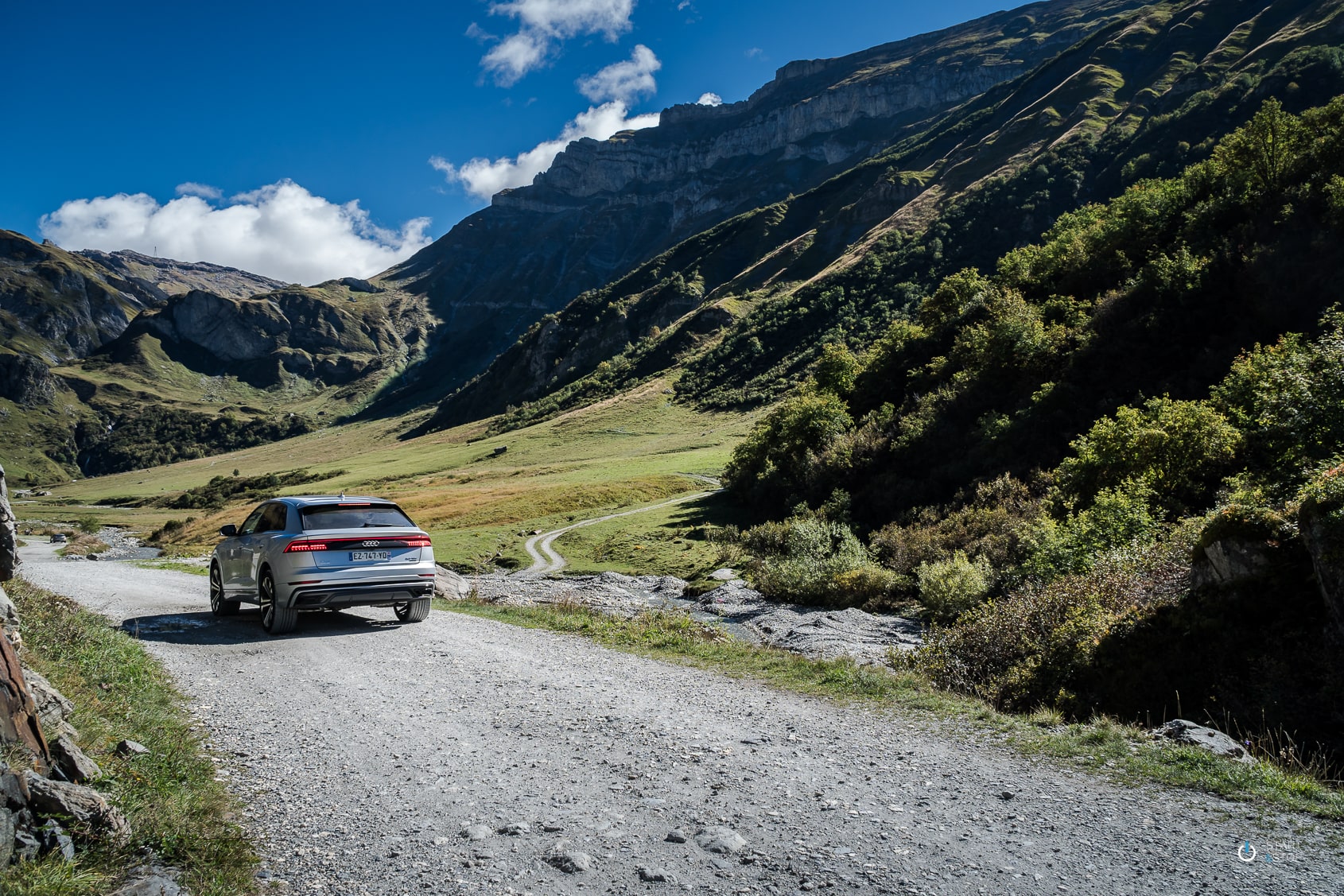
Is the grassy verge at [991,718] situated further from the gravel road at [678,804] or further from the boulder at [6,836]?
the boulder at [6,836]

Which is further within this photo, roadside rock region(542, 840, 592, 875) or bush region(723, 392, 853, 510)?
bush region(723, 392, 853, 510)

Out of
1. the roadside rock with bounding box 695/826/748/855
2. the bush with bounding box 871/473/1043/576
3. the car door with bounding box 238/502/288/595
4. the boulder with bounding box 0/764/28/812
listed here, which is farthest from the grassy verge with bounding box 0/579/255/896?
the bush with bounding box 871/473/1043/576

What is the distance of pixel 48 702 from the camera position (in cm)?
601

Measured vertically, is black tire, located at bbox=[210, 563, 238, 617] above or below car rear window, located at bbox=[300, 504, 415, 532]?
below

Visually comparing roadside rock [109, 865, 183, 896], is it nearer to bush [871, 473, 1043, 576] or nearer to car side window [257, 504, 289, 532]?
car side window [257, 504, 289, 532]

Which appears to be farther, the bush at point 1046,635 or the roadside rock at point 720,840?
the bush at point 1046,635

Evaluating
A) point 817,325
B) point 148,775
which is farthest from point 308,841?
point 817,325

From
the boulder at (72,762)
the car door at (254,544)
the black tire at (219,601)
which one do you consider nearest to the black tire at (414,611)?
the car door at (254,544)

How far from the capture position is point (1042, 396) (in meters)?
32.8

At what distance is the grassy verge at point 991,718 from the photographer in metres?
5.55

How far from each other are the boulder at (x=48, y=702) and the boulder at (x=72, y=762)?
2.08 ft

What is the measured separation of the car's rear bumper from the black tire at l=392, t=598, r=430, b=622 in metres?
0.68

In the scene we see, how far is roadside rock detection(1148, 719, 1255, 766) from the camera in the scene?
6297 mm

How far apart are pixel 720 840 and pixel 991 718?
13.6 feet
